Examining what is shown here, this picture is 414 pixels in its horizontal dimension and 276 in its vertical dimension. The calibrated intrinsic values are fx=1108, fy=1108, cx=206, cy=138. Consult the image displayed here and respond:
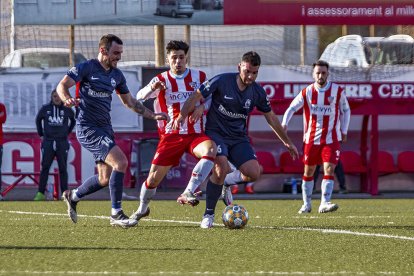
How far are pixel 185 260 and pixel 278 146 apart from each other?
1266cm

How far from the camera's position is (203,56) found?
2050 centimetres

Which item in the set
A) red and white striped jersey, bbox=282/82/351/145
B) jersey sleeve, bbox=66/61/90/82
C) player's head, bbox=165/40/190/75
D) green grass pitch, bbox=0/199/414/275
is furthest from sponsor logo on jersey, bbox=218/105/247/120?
red and white striped jersey, bbox=282/82/351/145

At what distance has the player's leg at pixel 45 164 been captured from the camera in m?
17.3

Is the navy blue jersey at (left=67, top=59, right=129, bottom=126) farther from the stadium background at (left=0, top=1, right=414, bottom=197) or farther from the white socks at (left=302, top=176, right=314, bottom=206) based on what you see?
the stadium background at (left=0, top=1, right=414, bottom=197)

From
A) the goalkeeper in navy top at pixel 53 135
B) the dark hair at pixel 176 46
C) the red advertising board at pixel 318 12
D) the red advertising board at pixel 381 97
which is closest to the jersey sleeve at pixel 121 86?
the dark hair at pixel 176 46

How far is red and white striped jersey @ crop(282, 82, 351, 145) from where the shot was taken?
13883mm

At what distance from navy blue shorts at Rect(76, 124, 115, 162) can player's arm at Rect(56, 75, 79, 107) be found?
0.54 metres

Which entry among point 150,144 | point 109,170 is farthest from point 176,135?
point 150,144

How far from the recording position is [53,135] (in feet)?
57.0

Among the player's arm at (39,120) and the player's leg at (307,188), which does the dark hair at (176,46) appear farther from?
the player's arm at (39,120)

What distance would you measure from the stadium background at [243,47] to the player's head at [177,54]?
8.74m

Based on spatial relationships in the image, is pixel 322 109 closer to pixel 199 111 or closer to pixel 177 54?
pixel 177 54

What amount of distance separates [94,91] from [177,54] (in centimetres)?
101

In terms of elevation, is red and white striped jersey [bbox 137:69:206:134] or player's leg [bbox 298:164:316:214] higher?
red and white striped jersey [bbox 137:69:206:134]
